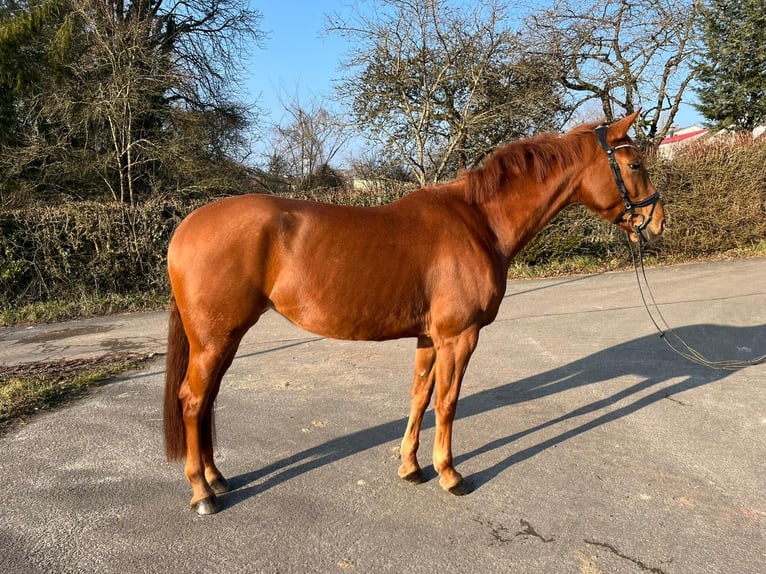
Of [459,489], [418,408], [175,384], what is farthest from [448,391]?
[175,384]

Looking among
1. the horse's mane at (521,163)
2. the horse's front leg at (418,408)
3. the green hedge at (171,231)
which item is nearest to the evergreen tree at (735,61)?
the green hedge at (171,231)

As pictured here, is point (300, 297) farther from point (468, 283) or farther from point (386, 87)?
point (386, 87)

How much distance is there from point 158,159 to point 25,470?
10278 mm

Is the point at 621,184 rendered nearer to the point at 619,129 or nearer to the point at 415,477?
the point at 619,129

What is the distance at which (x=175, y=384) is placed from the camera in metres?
2.96

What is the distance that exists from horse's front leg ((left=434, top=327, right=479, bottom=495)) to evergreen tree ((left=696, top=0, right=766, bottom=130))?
672 inches

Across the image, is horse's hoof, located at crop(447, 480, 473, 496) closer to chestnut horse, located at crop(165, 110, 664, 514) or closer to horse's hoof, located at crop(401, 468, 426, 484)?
chestnut horse, located at crop(165, 110, 664, 514)

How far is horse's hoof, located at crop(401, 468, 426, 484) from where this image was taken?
3092mm

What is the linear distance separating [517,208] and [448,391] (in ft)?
4.13

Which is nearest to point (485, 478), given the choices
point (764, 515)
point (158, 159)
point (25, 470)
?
point (764, 515)

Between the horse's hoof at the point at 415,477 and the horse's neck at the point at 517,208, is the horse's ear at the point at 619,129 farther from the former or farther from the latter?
the horse's hoof at the point at 415,477

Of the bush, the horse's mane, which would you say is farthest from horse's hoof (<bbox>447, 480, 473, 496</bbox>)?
the bush

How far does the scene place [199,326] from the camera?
273cm

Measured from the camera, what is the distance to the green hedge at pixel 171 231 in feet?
28.6
